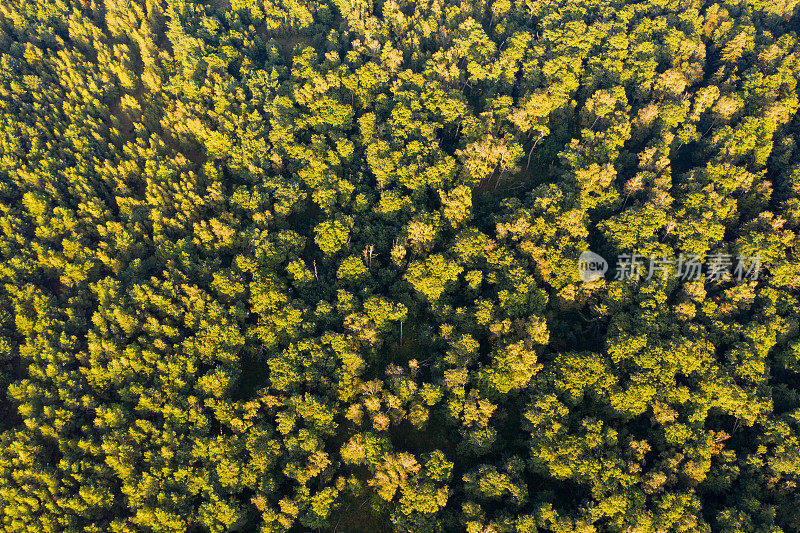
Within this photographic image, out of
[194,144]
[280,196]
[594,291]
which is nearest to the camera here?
[594,291]

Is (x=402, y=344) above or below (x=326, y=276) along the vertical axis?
below

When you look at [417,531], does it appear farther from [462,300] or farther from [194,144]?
[194,144]

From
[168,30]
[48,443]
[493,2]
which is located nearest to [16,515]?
[48,443]

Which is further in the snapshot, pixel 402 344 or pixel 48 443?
pixel 402 344

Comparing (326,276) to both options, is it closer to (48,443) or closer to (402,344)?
(402,344)

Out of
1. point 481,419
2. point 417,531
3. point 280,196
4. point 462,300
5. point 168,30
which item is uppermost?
point 168,30

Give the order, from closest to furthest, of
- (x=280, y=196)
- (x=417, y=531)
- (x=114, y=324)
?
1. (x=417, y=531)
2. (x=114, y=324)
3. (x=280, y=196)

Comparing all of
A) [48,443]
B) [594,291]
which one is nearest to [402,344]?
[594,291]
